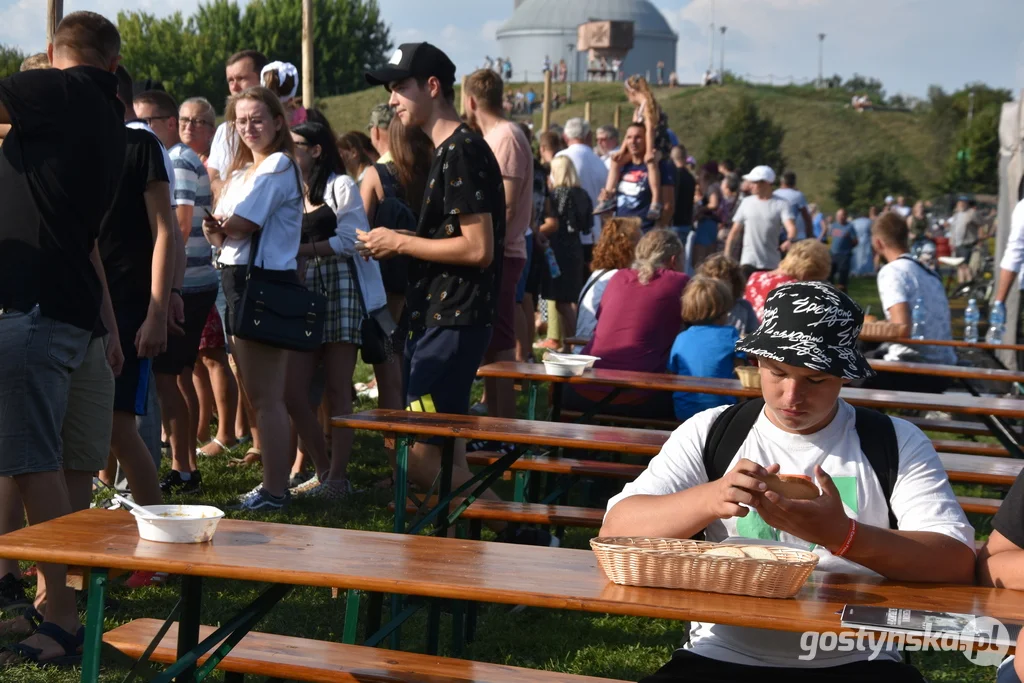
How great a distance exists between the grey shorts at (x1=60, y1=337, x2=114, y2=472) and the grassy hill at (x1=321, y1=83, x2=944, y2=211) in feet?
185

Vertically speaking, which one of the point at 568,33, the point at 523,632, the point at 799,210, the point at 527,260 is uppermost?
the point at 568,33

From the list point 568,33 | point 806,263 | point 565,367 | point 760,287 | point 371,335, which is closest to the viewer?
point 565,367

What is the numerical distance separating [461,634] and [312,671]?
4.43 ft

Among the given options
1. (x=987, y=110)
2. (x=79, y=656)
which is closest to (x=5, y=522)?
(x=79, y=656)

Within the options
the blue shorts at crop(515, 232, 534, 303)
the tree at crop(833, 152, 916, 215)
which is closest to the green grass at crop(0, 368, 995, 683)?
the blue shorts at crop(515, 232, 534, 303)

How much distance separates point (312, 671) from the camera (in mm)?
2803

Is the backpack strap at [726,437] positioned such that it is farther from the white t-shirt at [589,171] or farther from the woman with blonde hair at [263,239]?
the white t-shirt at [589,171]

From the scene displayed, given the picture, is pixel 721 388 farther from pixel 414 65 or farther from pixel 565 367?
pixel 414 65

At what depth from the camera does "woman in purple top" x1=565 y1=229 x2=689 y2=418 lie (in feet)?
19.6

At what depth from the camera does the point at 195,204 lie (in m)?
6.01

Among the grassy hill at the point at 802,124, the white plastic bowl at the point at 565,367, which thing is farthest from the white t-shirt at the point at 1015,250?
the grassy hill at the point at 802,124

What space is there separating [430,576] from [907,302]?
19.6ft

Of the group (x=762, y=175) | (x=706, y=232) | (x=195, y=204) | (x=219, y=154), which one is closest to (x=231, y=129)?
(x=195, y=204)

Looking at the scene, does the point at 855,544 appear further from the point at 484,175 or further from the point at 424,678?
the point at 484,175
